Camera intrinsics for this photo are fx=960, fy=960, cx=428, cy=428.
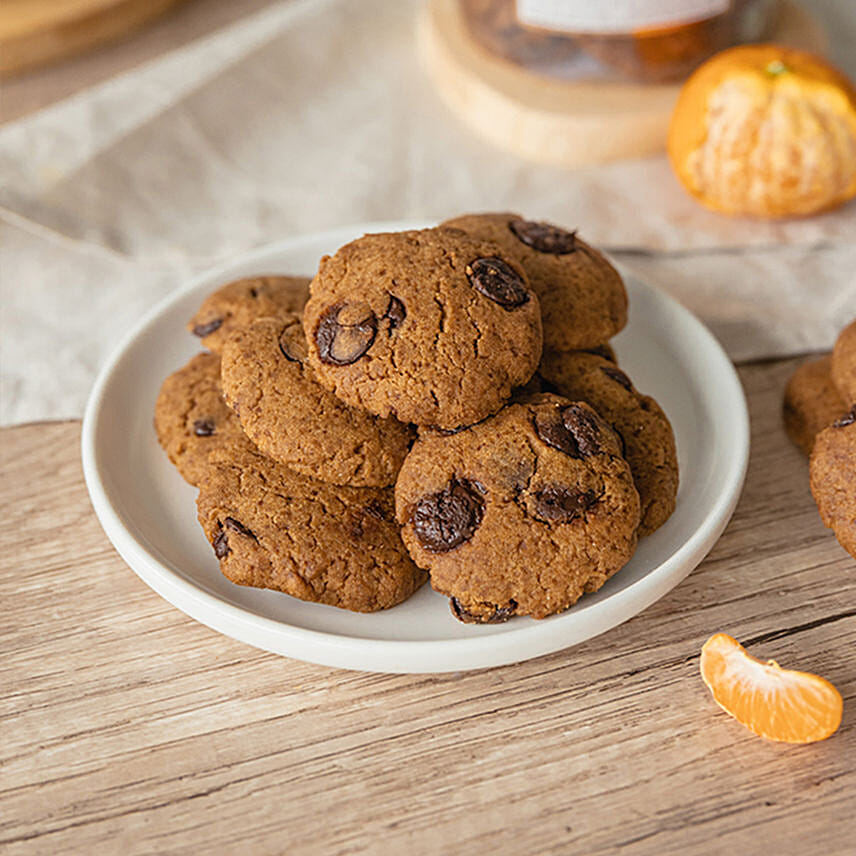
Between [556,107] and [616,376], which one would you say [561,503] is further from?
[556,107]

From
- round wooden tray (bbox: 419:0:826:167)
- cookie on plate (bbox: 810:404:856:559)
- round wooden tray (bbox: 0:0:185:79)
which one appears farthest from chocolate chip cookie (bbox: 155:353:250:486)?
round wooden tray (bbox: 0:0:185:79)

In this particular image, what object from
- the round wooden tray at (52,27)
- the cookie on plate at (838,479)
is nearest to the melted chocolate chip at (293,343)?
the cookie on plate at (838,479)

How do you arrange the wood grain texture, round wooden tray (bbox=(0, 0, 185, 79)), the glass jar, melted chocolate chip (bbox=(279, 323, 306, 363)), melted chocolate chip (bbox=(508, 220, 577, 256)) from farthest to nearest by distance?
round wooden tray (bbox=(0, 0, 185, 79)) → the glass jar → melted chocolate chip (bbox=(508, 220, 577, 256)) → melted chocolate chip (bbox=(279, 323, 306, 363)) → the wood grain texture

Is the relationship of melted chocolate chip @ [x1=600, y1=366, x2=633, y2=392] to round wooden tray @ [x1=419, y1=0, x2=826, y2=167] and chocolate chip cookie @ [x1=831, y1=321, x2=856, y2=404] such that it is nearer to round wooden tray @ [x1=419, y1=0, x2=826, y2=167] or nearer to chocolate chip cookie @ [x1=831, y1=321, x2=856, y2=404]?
chocolate chip cookie @ [x1=831, y1=321, x2=856, y2=404]

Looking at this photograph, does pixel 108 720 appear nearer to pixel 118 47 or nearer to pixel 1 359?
pixel 1 359

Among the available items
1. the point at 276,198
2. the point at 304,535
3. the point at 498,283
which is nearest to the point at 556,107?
the point at 276,198

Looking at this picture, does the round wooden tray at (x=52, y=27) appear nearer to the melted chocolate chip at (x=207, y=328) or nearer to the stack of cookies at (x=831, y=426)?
the melted chocolate chip at (x=207, y=328)
